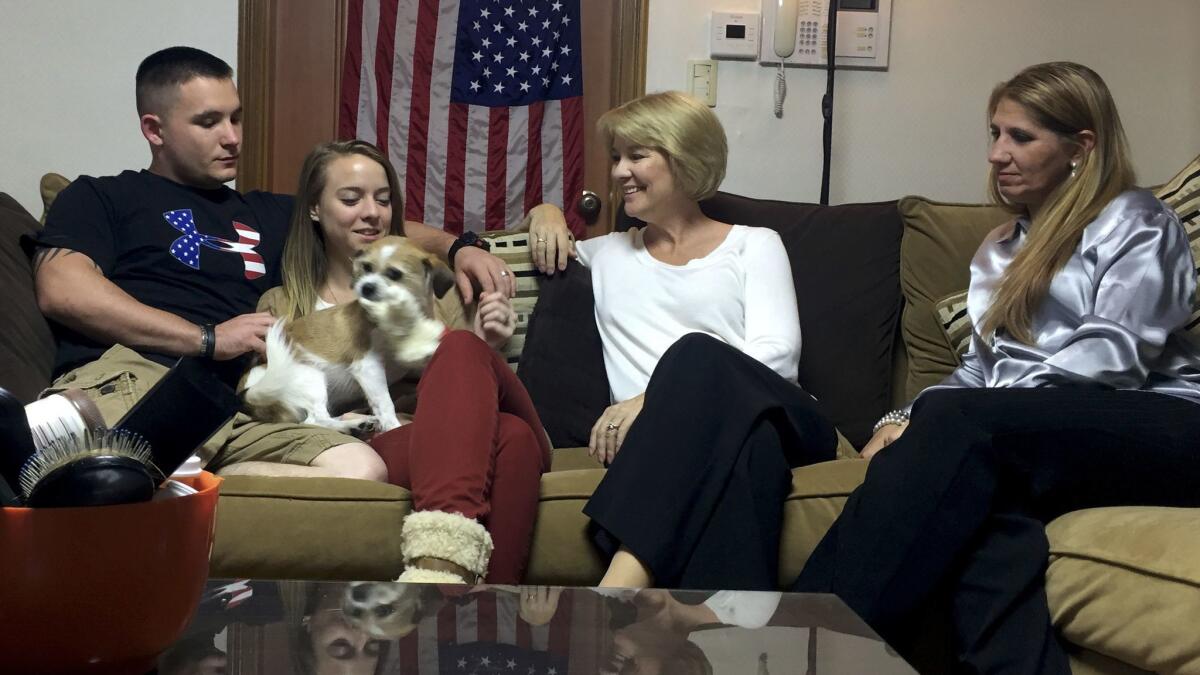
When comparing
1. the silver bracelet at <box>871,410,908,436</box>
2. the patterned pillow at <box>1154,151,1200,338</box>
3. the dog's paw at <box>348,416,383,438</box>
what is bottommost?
the dog's paw at <box>348,416,383,438</box>

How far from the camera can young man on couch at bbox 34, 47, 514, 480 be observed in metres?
2.02

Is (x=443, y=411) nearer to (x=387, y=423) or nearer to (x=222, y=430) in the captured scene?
(x=387, y=423)

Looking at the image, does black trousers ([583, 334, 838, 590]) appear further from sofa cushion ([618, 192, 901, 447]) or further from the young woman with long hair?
sofa cushion ([618, 192, 901, 447])

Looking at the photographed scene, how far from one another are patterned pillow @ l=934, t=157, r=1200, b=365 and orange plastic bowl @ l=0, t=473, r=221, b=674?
6.06 ft

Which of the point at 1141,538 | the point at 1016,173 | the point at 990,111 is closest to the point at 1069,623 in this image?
the point at 1141,538

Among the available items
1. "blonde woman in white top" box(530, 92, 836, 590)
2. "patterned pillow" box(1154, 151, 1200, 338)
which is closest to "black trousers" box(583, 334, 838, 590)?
"blonde woman in white top" box(530, 92, 836, 590)

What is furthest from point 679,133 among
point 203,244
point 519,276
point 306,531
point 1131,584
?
point 1131,584

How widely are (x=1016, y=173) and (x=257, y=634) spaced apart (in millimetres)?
1656

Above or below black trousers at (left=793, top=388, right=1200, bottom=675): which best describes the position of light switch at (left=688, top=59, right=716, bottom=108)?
above

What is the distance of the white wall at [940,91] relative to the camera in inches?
124

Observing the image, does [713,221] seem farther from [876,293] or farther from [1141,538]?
[1141,538]

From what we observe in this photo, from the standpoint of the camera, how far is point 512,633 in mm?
1028

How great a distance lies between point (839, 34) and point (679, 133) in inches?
36.8

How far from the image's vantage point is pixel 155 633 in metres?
0.84
